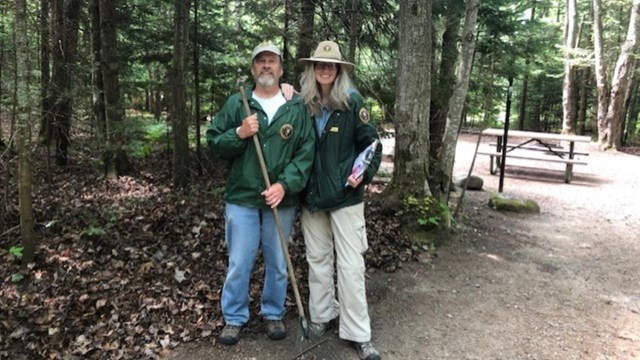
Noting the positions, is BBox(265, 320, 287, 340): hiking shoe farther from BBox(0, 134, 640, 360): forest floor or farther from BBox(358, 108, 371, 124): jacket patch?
BBox(358, 108, 371, 124): jacket patch

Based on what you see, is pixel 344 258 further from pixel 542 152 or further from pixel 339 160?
pixel 542 152

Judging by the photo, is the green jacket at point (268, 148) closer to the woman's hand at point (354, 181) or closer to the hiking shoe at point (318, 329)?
the woman's hand at point (354, 181)

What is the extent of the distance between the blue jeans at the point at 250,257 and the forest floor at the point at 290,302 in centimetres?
26

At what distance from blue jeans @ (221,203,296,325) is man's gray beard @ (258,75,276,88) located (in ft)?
3.18

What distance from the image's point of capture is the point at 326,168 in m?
3.65

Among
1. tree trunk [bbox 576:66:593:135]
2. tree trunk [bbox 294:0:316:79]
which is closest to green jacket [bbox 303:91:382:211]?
tree trunk [bbox 294:0:316:79]

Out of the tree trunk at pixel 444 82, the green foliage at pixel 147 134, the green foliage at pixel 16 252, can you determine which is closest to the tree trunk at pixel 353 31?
the tree trunk at pixel 444 82

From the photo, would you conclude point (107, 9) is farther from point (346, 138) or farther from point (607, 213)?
point (607, 213)

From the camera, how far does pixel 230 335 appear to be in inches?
151

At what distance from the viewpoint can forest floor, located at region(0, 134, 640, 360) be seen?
3859 millimetres

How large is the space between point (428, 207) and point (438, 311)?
6.31 ft

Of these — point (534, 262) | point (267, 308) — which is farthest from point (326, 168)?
point (534, 262)

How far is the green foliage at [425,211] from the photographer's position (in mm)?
6258

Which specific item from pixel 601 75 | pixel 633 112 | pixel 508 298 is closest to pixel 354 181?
pixel 508 298
